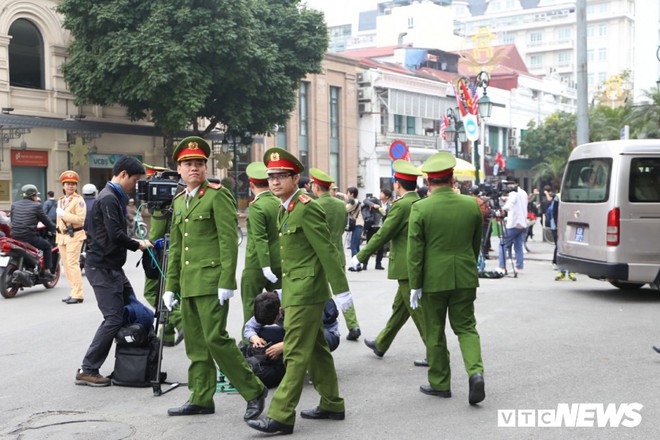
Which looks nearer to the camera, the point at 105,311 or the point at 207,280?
the point at 207,280

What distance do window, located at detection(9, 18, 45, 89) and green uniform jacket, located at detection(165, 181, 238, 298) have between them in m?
24.9

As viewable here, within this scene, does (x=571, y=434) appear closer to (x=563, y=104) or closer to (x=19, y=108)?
(x=19, y=108)

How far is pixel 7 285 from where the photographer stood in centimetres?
1313

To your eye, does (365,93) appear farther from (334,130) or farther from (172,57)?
(172,57)

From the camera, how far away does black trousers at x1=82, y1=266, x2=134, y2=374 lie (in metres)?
7.06

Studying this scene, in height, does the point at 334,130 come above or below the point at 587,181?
above

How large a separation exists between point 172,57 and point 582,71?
13924 mm

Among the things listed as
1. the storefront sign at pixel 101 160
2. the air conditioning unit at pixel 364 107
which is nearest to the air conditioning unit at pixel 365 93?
the air conditioning unit at pixel 364 107

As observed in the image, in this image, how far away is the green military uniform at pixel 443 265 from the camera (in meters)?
6.39

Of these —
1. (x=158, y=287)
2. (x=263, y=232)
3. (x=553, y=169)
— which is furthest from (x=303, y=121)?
(x=263, y=232)

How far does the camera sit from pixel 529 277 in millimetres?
15914

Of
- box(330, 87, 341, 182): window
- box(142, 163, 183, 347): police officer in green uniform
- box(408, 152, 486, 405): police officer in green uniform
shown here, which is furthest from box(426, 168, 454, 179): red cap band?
box(330, 87, 341, 182): window

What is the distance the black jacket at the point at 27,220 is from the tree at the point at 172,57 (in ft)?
45.4

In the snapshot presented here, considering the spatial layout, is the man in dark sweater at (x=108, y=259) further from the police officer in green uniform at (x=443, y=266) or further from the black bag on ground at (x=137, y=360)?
the police officer in green uniform at (x=443, y=266)
